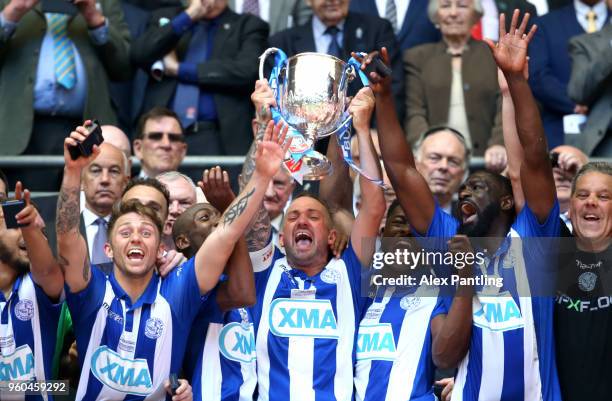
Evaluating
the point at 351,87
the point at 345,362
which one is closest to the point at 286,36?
the point at 351,87

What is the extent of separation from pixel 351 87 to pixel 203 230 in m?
2.12

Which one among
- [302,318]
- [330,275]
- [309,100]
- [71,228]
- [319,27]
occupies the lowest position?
[302,318]

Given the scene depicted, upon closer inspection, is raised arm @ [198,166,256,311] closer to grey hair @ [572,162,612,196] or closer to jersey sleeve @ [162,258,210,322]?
jersey sleeve @ [162,258,210,322]

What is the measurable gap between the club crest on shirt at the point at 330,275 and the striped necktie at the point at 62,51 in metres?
2.87

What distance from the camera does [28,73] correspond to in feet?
29.8

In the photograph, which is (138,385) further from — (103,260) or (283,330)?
(103,260)

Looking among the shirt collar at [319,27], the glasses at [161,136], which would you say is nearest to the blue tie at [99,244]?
the glasses at [161,136]

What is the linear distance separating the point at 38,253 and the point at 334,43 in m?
3.44

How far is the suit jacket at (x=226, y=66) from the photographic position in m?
9.24

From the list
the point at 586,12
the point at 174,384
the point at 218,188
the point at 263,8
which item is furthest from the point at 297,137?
the point at 586,12

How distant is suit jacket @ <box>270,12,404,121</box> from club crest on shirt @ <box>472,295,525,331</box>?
2899 millimetres

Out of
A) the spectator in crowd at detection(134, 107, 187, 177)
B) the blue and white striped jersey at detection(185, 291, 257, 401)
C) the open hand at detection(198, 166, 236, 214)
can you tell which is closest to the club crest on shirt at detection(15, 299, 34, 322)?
the blue and white striped jersey at detection(185, 291, 257, 401)

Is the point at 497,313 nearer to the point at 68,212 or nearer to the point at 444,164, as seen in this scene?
the point at 444,164

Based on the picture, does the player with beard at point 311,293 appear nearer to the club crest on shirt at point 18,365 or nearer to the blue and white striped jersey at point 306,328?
the blue and white striped jersey at point 306,328
